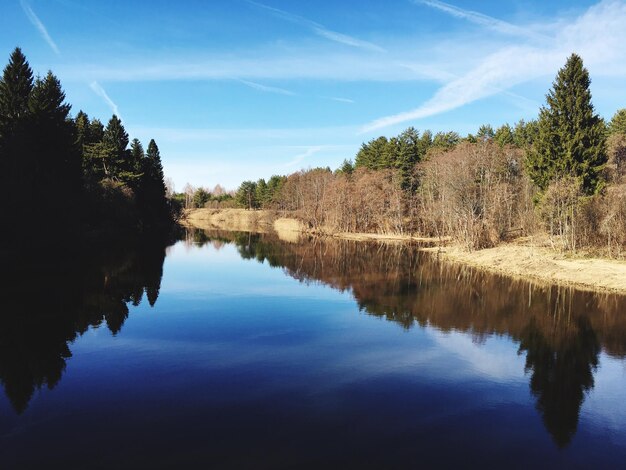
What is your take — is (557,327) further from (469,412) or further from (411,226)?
(411,226)

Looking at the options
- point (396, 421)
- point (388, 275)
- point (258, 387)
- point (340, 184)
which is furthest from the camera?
point (340, 184)

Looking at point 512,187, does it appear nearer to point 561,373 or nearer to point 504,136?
point 504,136

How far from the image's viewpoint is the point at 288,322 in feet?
75.6

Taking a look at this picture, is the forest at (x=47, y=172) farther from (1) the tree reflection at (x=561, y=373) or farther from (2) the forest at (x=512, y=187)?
(2) the forest at (x=512, y=187)

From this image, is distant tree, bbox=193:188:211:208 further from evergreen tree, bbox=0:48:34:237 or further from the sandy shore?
the sandy shore

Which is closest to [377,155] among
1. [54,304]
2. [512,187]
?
[512,187]

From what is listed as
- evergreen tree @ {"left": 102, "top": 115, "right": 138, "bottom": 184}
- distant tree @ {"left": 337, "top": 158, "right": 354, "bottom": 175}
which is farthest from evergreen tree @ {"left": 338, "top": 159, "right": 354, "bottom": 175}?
evergreen tree @ {"left": 102, "top": 115, "right": 138, "bottom": 184}

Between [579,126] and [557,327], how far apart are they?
30088mm

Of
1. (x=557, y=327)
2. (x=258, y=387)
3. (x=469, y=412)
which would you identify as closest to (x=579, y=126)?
(x=557, y=327)

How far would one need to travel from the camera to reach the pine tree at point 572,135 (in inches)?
1720

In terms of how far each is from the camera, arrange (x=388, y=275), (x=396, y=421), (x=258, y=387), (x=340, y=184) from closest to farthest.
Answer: (x=396, y=421)
(x=258, y=387)
(x=388, y=275)
(x=340, y=184)

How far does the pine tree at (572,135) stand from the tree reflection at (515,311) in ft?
48.5

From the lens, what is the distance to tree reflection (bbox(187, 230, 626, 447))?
15.3 metres

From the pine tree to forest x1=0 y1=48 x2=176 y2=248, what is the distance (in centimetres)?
4825
